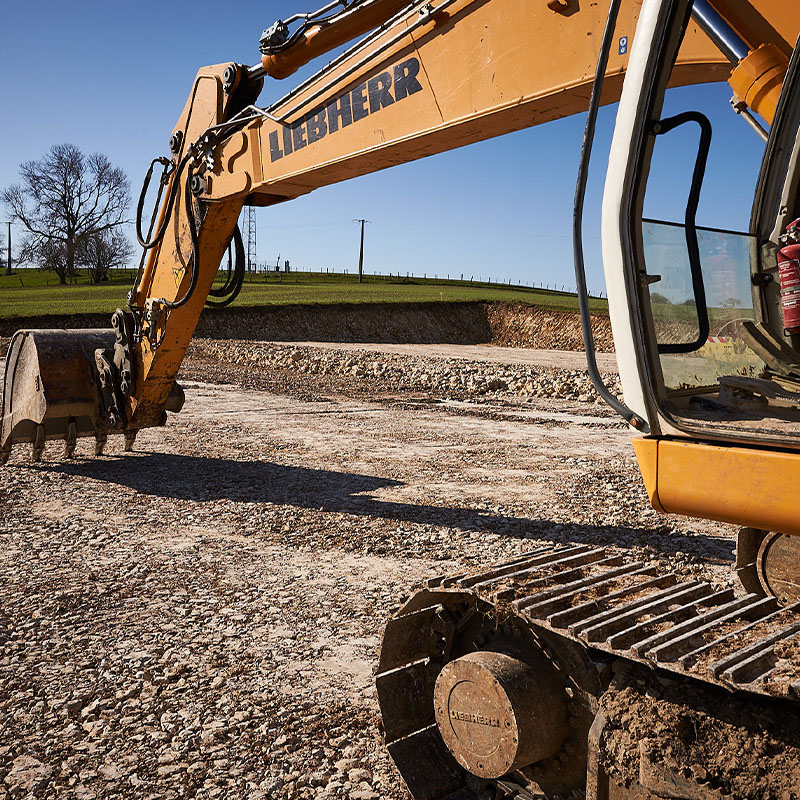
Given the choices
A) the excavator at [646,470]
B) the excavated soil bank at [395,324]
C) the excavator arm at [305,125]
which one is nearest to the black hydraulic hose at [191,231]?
the excavator arm at [305,125]

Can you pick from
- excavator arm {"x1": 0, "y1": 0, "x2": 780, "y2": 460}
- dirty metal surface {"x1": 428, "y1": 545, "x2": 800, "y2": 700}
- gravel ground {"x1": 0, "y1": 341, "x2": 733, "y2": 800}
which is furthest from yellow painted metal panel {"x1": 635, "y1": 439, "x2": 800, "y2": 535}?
gravel ground {"x1": 0, "y1": 341, "x2": 733, "y2": 800}

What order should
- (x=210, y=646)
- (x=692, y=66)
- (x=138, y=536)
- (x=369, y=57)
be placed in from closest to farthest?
(x=692, y=66) < (x=210, y=646) < (x=369, y=57) < (x=138, y=536)

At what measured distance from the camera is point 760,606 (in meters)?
2.62

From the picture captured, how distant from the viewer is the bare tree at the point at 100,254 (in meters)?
50.5

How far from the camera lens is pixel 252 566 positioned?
563cm

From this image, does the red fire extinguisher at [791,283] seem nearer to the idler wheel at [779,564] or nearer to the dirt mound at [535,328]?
the idler wheel at [779,564]

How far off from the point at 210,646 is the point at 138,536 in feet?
7.31

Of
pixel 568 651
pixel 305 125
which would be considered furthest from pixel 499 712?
pixel 305 125

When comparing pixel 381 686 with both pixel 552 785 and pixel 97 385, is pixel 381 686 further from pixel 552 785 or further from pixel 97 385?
pixel 97 385

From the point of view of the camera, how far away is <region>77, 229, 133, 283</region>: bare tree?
5053 centimetres

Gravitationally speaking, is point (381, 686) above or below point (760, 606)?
below

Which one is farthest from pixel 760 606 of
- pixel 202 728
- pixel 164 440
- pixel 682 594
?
pixel 164 440

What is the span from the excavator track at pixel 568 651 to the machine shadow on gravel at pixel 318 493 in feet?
10.1

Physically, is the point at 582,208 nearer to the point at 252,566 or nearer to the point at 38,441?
the point at 252,566
